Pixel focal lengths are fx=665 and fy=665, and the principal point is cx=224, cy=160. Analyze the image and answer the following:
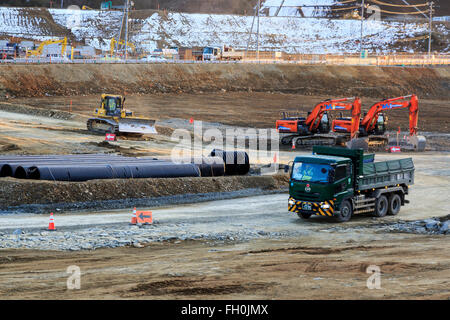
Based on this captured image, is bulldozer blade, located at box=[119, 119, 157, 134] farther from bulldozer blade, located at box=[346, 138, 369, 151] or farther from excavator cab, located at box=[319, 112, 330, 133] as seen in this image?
bulldozer blade, located at box=[346, 138, 369, 151]

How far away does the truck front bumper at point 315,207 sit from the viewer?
22609mm

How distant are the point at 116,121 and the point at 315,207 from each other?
2290 centimetres

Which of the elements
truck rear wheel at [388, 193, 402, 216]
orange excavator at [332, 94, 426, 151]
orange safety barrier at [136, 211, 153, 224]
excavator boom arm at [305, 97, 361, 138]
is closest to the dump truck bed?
truck rear wheel at [388, 193, 402, 216]

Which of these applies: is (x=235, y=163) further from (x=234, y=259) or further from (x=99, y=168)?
(x=234, y=259)

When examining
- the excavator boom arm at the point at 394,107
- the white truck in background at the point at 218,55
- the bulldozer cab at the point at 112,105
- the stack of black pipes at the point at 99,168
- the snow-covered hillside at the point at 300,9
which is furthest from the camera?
the snow-covered hillside at the point at 300,9

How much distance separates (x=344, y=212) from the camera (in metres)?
23.5

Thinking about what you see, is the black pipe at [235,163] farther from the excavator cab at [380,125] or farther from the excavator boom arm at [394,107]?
the excavator cab at [380,125]

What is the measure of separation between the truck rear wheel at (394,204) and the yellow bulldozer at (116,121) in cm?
2058

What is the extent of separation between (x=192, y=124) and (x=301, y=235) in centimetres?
3184

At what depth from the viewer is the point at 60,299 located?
13516mm

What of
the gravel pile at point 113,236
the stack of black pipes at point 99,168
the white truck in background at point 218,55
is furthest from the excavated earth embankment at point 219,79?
the gravel pile at point 113,236
